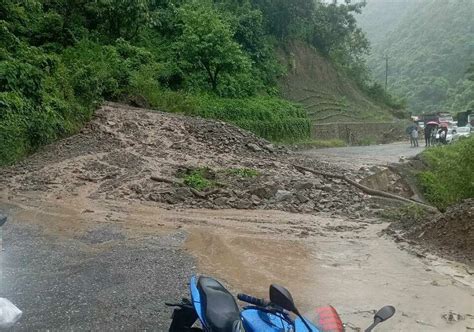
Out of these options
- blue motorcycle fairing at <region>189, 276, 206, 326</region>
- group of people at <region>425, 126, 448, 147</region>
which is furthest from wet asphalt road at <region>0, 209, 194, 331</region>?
group of people at <region>425, 126, 448, 147</region>

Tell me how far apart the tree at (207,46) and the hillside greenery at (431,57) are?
3698 centimetres

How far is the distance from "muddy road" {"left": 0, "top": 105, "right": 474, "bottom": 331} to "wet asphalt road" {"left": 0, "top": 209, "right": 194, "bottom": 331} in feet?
0.05

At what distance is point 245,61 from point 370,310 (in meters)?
23.5

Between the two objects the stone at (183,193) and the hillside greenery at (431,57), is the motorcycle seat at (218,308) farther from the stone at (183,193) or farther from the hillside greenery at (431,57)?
→ the hillside greenery at (431,57)

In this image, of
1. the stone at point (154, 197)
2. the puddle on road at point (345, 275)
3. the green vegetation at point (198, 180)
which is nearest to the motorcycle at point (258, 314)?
the puddle on road at point (345, 275)

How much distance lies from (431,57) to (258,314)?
3372 inches

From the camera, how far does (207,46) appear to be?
→ 26750 millimetres

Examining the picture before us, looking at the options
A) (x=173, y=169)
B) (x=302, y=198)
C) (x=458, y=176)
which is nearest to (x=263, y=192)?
(x=302, y=198)

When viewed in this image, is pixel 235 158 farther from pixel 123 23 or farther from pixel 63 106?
pixel 123 23

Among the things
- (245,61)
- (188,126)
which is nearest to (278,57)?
(245,61)

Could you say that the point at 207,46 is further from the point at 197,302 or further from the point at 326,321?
the point at 326,321

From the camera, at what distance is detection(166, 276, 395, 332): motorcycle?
286 cm

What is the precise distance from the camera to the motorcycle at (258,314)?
286 centimetres

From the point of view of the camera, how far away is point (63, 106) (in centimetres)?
1656
